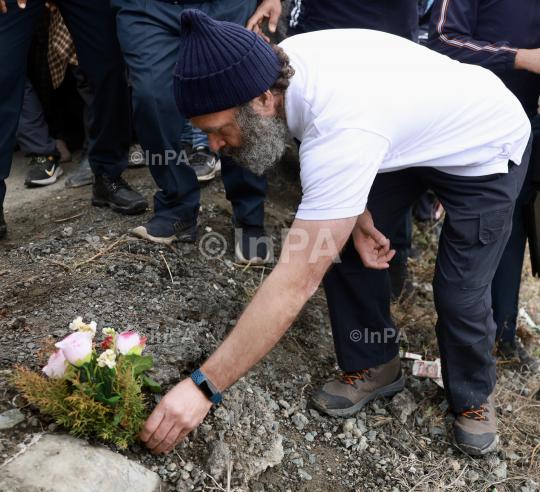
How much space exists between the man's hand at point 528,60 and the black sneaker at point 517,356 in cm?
173

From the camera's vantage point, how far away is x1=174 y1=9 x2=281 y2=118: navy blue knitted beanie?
6.12 feet

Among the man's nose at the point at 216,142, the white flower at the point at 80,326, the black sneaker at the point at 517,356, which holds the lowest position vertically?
the black sneaker at the point at 517,356

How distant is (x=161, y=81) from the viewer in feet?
9.39

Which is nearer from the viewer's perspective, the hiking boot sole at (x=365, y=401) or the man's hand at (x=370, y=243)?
the man's hand at (x=370, y=243)

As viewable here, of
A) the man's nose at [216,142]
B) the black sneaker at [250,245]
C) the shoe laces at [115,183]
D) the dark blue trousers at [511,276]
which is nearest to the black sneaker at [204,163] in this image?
the shoe laces at [115,183]

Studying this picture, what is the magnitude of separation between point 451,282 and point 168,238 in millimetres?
1691

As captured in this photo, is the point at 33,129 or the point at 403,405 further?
the point at 33,129

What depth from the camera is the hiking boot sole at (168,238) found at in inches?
122

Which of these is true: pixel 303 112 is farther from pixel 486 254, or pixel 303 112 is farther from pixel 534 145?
pixel 534 145

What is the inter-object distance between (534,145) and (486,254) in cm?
106

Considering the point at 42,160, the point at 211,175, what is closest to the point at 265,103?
the point at 211,175

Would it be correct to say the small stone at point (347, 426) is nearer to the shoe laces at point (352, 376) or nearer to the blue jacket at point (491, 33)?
the shoe laces at point (352, 376)

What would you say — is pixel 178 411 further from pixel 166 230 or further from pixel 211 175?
pixel 211 175

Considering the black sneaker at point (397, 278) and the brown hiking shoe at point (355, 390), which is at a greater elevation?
the brown hiking shoe at point (355, 390)
